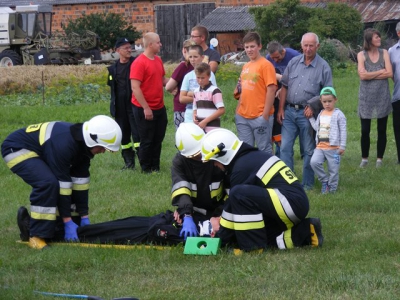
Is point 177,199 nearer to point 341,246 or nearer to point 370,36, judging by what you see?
point 341,246

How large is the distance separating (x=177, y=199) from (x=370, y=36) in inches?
203

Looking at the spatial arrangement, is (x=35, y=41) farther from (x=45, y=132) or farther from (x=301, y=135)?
(x=45, y=132)

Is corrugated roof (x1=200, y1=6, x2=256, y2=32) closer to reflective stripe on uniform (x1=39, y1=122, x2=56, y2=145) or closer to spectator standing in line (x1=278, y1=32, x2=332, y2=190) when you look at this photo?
spectator standing in line (x1=278, y1=32, x2=332, y2=190)

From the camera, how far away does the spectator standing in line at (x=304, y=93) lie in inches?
390

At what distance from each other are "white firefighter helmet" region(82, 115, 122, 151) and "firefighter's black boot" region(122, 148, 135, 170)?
14.6 ft

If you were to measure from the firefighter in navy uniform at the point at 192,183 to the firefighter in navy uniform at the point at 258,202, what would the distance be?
0.31m

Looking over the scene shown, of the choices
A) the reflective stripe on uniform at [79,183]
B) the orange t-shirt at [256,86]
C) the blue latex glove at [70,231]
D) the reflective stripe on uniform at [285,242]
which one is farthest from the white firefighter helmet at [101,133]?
the orange t-shirt at [256,86]

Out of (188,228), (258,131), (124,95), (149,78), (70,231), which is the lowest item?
(70,231)

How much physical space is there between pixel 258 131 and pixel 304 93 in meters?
0.79

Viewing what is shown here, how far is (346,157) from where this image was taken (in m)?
12.9

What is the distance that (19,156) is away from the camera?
768 centimetres

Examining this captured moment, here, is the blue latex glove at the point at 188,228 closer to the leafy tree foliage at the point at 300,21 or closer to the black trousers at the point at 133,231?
the black trousers at the point at 133,231

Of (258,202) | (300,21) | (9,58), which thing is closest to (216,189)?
(258,202)

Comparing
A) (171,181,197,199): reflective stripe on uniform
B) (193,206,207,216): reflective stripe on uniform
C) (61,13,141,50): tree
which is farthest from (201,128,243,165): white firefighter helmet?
(61,13,141,50): tree
